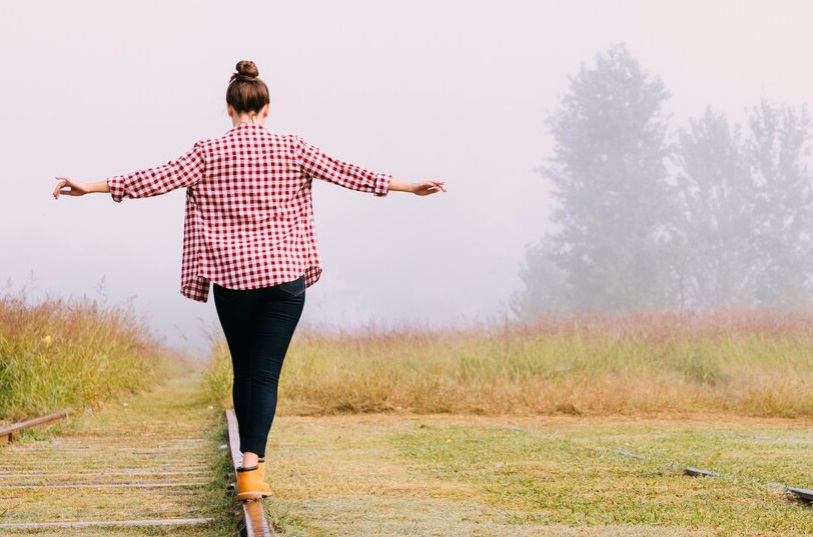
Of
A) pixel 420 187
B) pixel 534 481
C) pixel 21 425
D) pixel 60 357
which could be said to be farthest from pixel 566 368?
pixel 420 187

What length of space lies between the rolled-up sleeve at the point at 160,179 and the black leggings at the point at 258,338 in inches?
17.2

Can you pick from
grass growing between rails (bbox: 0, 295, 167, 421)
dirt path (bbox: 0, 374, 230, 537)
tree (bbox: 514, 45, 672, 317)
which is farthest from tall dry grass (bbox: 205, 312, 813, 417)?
tree (bbox: 514, 45, 672, 317)

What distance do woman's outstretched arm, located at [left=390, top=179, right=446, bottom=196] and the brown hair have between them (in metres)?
0.62

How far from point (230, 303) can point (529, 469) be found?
247 centimetres

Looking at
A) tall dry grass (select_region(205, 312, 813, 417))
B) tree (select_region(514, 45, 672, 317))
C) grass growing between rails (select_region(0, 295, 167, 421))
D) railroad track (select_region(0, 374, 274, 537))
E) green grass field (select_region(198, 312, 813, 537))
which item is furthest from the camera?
tree (select_region(514, 45, 672, 317))

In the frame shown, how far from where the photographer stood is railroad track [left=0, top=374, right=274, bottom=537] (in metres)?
3.96

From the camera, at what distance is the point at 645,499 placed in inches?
188

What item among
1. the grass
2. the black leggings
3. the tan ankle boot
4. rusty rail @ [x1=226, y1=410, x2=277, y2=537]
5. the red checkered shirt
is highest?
the red checkered shirt

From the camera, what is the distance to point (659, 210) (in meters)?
39.7

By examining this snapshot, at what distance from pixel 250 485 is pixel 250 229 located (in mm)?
971

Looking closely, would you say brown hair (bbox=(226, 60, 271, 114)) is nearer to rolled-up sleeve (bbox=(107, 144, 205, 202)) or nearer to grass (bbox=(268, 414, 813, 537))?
rolled-up sleeve (bbox=(107, 144, 205, 202))

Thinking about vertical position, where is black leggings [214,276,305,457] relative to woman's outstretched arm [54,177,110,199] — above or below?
below

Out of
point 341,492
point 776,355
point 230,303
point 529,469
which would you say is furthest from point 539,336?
point 230,303

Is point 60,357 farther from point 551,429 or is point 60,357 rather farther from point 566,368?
point 566,368
